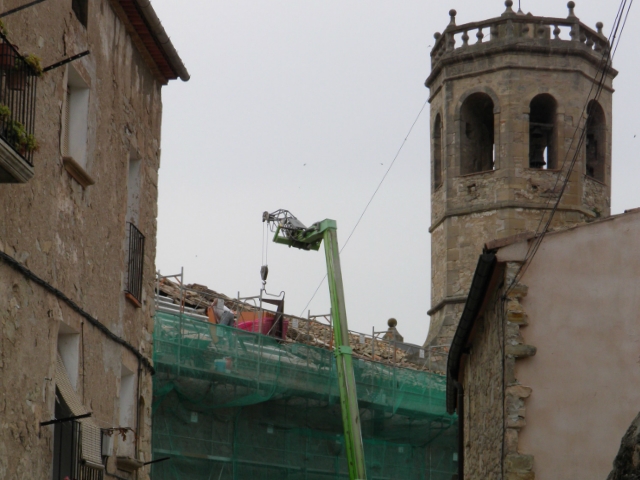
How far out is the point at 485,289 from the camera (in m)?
13.9

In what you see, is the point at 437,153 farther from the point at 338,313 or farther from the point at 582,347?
the point at 582,347

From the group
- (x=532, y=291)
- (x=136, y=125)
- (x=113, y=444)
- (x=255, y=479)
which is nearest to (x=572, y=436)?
(x=532, y=291)

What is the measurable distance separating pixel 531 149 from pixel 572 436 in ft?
83.9

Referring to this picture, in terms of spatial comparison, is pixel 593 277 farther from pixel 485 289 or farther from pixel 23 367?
pixel 23 367

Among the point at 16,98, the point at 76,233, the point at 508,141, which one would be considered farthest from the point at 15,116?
the point at 508,141

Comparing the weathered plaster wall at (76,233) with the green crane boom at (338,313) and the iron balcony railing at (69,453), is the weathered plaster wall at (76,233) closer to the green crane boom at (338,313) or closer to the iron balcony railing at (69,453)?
the iron balcony railing at (69,453)

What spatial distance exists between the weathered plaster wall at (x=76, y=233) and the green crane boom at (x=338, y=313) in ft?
38.5

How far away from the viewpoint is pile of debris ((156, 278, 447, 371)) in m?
28.1

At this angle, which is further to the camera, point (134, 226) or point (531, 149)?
point (531, 149)

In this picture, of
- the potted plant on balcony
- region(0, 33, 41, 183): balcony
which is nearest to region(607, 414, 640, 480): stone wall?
region(0, 33, 41, 183): balcony

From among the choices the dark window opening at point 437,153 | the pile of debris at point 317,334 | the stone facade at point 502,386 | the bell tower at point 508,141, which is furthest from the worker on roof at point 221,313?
the stone facade at point 502,386

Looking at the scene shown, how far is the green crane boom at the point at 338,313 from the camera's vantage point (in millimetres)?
25953

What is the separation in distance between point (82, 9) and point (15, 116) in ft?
9.13

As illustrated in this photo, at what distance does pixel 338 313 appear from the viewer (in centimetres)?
2812
